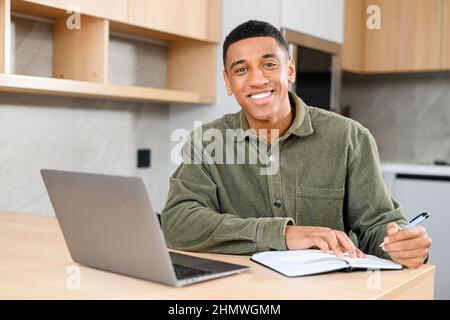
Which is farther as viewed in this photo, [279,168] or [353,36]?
[353,36]

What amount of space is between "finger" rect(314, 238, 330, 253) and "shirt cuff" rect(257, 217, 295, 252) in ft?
0.24

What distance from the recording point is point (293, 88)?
2.88 metres

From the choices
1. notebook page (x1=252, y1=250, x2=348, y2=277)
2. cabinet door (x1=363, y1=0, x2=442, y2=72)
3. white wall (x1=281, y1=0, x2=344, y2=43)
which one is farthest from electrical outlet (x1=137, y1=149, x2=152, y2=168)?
notebook page (x1=252, y1=250, x2=348, y2=277)

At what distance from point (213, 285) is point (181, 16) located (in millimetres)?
1849

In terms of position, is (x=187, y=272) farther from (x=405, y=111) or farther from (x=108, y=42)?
(x=405, y=111)

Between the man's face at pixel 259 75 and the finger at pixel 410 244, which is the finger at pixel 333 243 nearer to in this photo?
the finger at pixel 410 244

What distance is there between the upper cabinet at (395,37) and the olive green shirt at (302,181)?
78.7 inches

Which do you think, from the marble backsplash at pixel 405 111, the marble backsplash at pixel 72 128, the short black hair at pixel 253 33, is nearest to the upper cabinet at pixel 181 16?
the marble backsplash at pixel 72 128

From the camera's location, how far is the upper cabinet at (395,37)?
Answer: 3443 mm

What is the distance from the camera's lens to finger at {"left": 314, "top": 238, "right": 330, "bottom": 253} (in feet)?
4.08

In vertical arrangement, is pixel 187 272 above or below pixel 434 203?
above

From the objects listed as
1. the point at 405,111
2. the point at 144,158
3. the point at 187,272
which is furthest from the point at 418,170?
the point at 187,272

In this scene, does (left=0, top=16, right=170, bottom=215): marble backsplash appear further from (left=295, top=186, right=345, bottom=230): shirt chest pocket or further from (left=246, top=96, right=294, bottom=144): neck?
(left=295, top=186, right=345, bottom=230): shirt chest pocket

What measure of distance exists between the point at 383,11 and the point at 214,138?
7.51 ft
